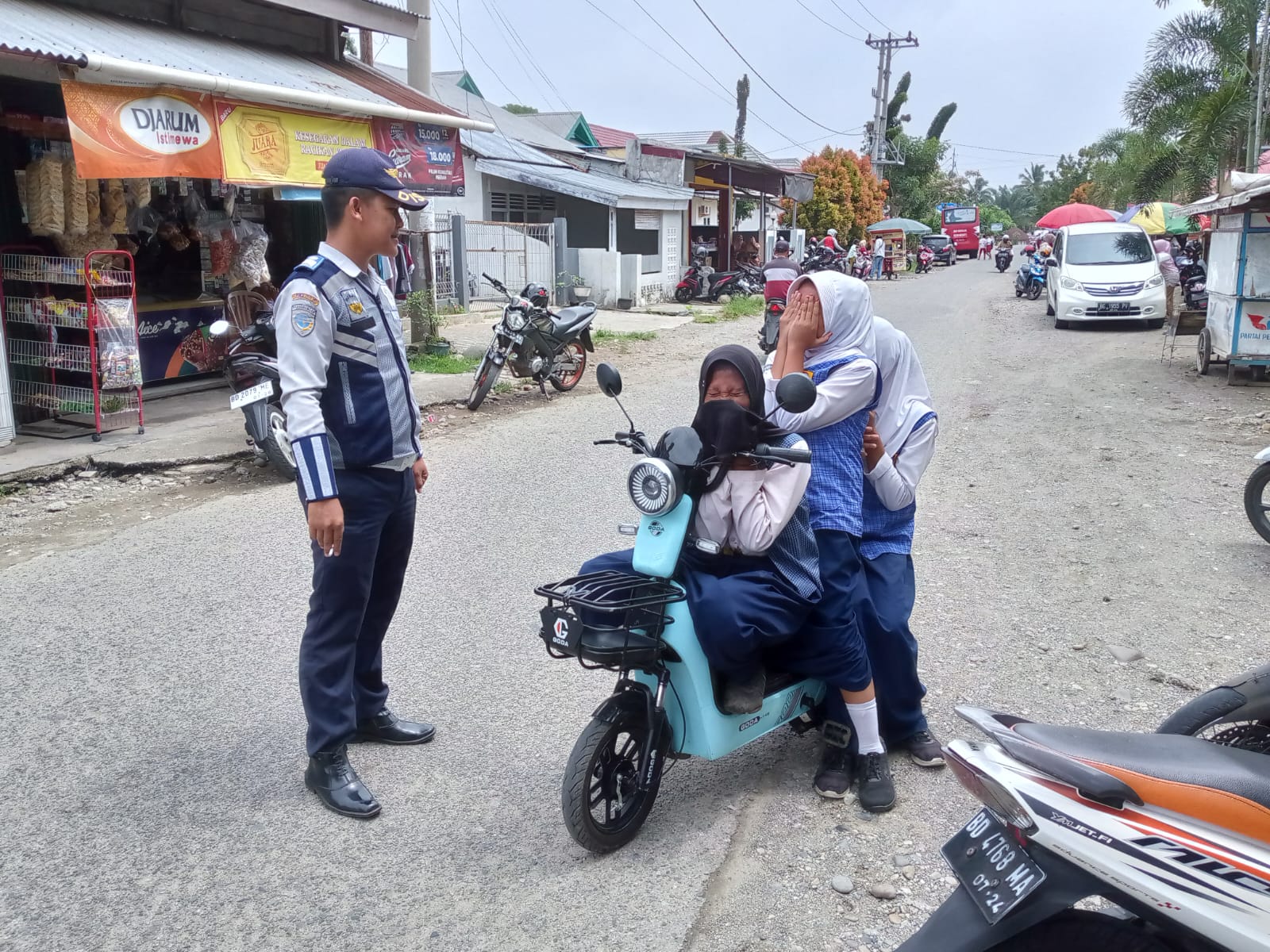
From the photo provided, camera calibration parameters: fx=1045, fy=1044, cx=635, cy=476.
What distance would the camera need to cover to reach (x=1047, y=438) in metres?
8.80

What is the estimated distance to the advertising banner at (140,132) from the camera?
24.5 feet

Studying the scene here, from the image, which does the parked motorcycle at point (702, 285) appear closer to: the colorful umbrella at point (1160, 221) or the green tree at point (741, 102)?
the colorful umbrella at point (1160, 221)

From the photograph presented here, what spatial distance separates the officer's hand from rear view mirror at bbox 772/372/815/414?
4.19ft

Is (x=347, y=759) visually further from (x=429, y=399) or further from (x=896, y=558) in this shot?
(x=429, y=399)

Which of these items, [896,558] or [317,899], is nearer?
[317,899]

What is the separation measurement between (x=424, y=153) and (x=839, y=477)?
887 centimetres

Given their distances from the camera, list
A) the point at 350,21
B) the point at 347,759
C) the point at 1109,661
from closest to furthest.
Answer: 1. the point at 347,759
2. the point at 1109,661
3. the point at 350,21

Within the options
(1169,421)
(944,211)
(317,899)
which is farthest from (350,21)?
(944,211)

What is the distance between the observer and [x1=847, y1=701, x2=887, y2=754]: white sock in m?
3.19

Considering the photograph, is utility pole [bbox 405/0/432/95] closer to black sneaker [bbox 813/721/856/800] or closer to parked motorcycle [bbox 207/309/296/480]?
parked motorcycle [bbox 207/309/296/480]

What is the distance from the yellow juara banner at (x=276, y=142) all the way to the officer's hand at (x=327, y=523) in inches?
245

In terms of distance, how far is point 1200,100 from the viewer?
2012 cm

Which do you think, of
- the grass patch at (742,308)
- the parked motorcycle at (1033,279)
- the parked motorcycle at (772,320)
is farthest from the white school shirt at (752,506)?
the parked motorcycle at (1033,279)

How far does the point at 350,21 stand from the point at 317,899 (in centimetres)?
1054
